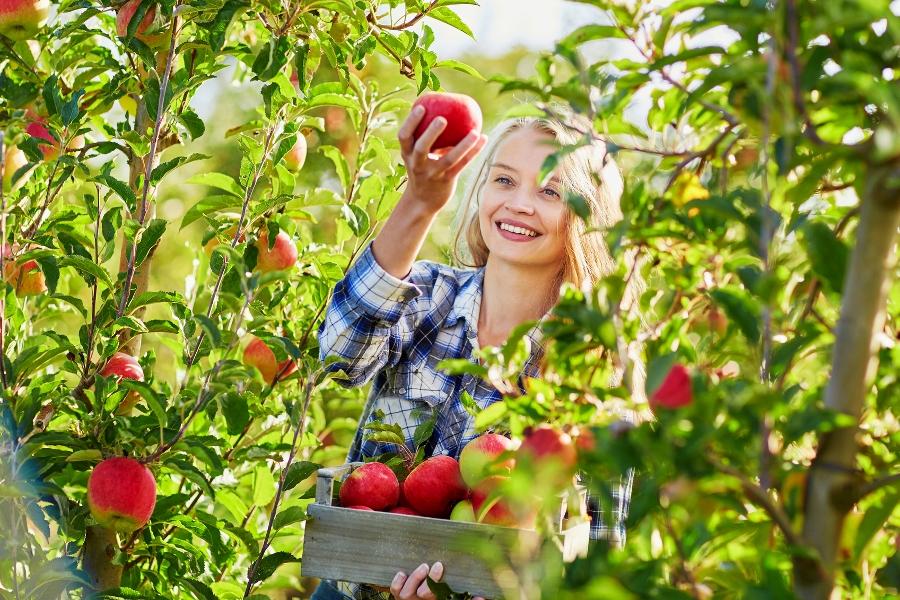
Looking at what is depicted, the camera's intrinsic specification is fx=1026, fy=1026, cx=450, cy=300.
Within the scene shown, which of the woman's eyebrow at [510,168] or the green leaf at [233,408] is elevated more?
the woman's eyebrow at [510,168]

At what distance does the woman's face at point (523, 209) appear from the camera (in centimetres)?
212

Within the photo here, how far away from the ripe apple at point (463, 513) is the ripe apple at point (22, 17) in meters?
1.19

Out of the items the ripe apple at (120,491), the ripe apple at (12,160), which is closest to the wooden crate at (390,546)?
the ripe apple at (120,491)

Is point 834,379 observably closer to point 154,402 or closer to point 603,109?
point 603,109

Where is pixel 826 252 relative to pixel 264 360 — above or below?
above

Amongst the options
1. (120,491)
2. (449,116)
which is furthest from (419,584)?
(449,116)

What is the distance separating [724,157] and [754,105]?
137 millimetres

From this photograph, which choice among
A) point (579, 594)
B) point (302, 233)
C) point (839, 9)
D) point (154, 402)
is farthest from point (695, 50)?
point (302, 233)

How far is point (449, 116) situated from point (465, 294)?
584 millimetres

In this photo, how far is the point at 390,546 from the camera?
1.51 metres

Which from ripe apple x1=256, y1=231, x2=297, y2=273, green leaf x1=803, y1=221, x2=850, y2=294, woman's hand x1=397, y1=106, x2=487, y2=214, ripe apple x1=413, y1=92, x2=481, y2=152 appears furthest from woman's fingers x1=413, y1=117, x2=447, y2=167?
green leaf x1=803, y1=221, x2=850, y2=294

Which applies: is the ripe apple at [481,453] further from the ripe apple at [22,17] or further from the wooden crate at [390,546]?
the ripe apple at [22,17]

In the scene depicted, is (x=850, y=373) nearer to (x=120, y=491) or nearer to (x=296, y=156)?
(x=120, y=491)

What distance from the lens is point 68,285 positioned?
2.28 m
